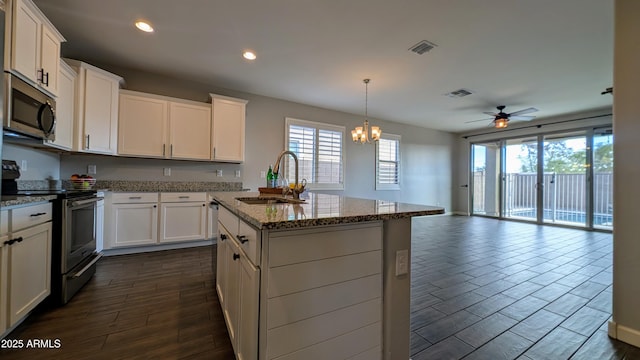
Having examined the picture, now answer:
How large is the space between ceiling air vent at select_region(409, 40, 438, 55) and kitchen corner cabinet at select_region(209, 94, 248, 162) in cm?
268

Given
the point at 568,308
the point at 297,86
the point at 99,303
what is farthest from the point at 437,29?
the point at 99,303

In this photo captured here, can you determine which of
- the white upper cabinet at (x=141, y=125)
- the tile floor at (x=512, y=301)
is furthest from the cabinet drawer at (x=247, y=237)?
the white upper cabinet at (x=141, y=125)

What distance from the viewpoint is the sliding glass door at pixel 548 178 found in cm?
549

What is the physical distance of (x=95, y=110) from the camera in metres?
3.16

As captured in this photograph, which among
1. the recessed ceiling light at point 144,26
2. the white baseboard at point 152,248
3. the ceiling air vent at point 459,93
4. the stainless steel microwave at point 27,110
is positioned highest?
the ceiling air vent at point 459,93

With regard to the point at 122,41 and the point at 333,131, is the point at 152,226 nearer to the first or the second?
the point at 122,41

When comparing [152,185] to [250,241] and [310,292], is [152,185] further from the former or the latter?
[310,292]

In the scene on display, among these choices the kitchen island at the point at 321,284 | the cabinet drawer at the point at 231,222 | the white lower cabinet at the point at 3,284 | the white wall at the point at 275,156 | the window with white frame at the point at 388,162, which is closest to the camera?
the kitchen island at the point at 321,284

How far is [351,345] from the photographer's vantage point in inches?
46.5

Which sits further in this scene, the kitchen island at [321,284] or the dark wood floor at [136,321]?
the dark wood floor at [136,321]

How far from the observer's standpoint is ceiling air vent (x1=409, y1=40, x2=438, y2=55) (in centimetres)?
291

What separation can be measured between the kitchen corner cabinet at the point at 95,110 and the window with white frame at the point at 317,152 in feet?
8.76

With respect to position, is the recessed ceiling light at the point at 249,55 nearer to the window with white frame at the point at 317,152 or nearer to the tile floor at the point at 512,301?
the window with white frame at the point at 317,152

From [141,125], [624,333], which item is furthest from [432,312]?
[141,125]
